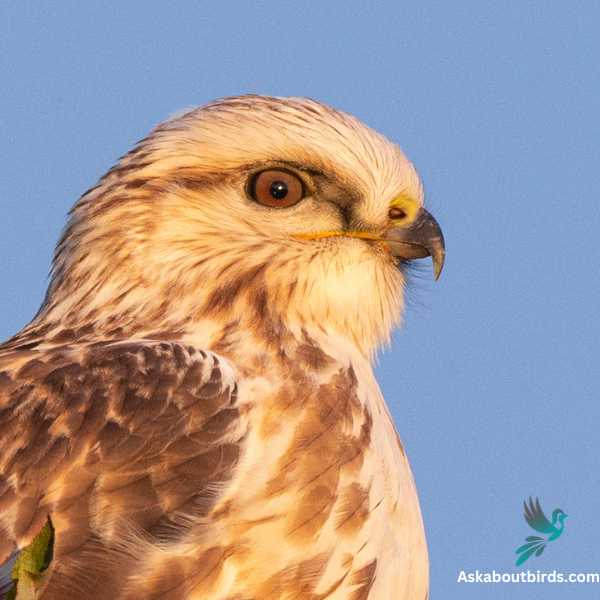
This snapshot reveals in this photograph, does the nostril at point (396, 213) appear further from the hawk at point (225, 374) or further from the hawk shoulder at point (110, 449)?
the hawk shoulder at point (110, 449)

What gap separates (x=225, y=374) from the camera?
17.8 feet

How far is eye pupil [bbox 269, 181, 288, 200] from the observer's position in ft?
20.9

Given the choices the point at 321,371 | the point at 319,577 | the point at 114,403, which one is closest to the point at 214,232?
the point at 321,371

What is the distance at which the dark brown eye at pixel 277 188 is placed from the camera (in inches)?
251

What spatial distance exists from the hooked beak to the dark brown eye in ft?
1.54

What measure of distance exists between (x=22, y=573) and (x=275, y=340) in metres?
3.03

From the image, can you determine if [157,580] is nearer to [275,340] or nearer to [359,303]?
[275,340]

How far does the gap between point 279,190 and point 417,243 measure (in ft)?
2.28

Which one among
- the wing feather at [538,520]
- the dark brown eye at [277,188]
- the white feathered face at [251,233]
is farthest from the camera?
the wing feather at [538,520]

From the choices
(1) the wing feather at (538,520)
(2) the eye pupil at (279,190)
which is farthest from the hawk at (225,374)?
(1) the wing feather at (538,520)

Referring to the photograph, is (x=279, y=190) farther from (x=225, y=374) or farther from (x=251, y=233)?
(x=225, y=374)

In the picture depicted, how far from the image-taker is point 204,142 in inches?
256

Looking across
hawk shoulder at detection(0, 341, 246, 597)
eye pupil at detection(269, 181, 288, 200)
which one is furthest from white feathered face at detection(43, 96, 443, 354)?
hawk shoulder at detection(0, 341, 246, 597)

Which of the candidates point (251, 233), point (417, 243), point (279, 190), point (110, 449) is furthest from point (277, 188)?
point (110, 449)
